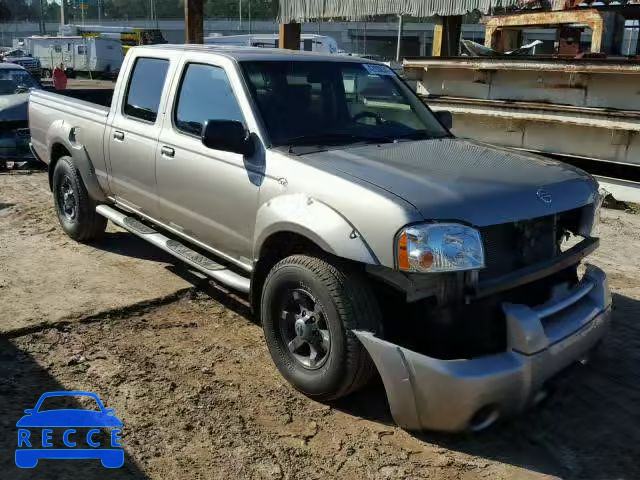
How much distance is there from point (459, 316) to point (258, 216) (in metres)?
1.34

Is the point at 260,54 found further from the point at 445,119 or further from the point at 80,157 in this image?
the point at 80,157

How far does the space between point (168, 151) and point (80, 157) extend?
1762 millimetres

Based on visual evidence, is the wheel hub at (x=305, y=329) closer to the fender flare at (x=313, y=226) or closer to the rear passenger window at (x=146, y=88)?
the fender flare at (x=313, y=226)

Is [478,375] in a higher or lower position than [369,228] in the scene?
lower

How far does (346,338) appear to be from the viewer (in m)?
3.24

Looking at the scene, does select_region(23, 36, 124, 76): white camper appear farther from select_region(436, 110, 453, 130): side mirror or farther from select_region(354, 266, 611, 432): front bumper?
select_region(354, 266, 611, 432): front bumper

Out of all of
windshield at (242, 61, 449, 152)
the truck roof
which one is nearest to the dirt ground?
windshield at (242, 61, 449, 152)

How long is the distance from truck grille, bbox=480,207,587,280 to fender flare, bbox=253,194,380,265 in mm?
601

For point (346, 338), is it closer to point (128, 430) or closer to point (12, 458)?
point (128, 430)

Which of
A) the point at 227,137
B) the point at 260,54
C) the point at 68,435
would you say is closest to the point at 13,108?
the point at 260,54

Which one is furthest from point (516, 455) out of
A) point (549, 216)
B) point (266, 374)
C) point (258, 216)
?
point (258, 216)

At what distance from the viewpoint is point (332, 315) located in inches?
129

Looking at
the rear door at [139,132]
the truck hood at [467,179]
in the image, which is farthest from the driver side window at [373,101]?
the rear door at [139,132]

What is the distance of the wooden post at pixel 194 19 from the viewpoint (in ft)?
39.8
